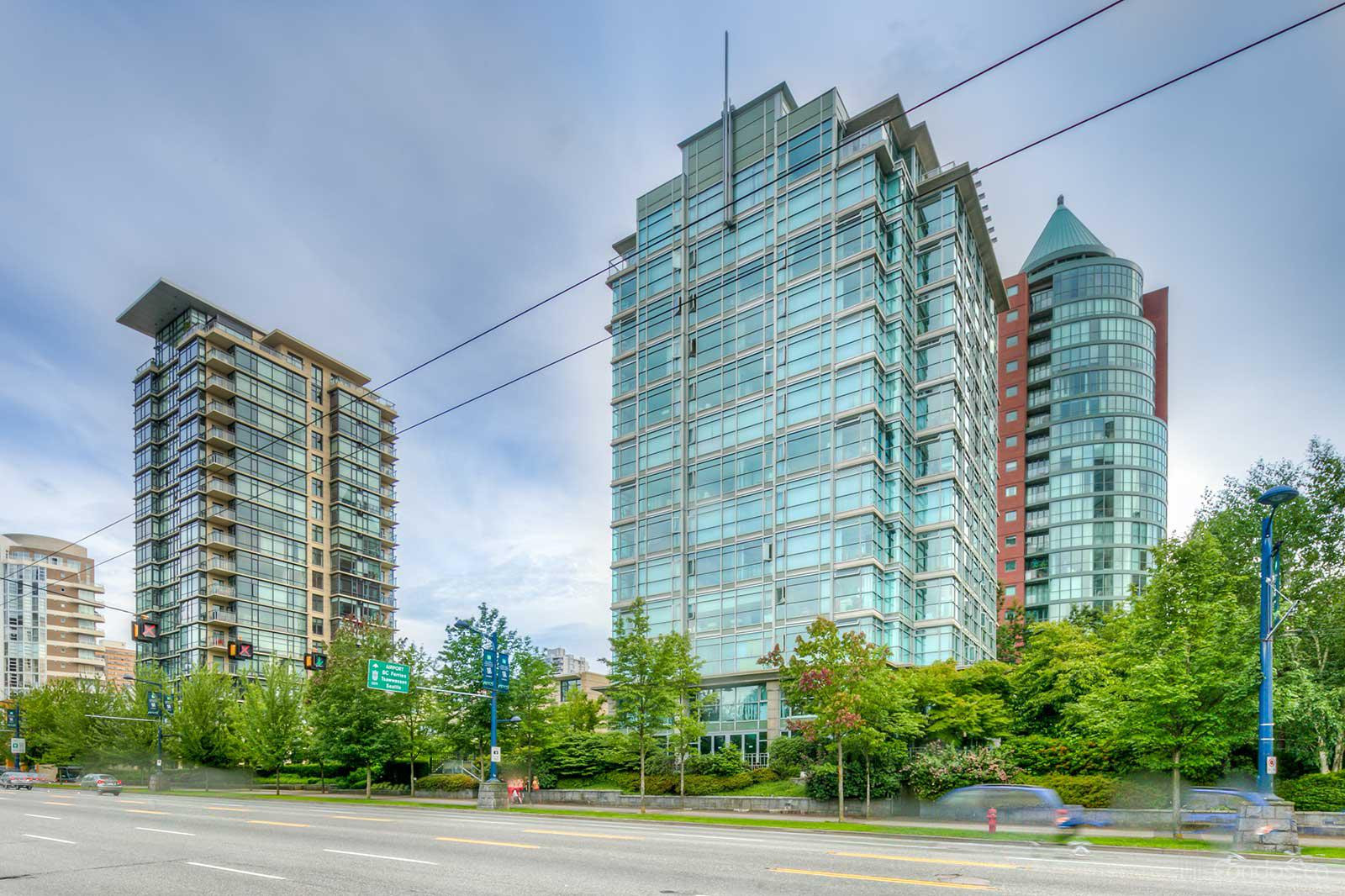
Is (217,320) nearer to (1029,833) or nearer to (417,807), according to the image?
(417,807)

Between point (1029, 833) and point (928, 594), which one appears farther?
point (928, 594)

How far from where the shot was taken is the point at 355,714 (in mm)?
43844

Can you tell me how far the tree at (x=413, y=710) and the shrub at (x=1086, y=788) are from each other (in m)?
29.4

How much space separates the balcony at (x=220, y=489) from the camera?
90.1 meters

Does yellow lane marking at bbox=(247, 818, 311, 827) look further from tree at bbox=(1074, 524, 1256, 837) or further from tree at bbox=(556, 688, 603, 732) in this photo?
tree at bbox=(556, 688, 603, 732)

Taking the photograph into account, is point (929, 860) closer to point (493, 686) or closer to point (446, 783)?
point (493, 686)

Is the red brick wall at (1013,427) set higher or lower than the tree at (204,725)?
higher

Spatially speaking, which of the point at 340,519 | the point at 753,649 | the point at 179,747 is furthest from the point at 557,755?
the point at 340,519

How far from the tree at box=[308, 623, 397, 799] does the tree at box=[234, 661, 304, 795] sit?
635cm

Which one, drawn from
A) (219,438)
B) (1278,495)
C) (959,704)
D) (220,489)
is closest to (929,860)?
(1278,495)

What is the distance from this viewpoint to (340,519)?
4107 inches

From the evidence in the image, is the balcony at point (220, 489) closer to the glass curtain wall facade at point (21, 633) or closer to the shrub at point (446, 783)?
the shrub at point (446, 783)

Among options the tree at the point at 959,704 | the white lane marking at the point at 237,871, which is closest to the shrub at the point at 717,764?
the tree at the point at 959,704

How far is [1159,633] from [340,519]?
3764 inches
